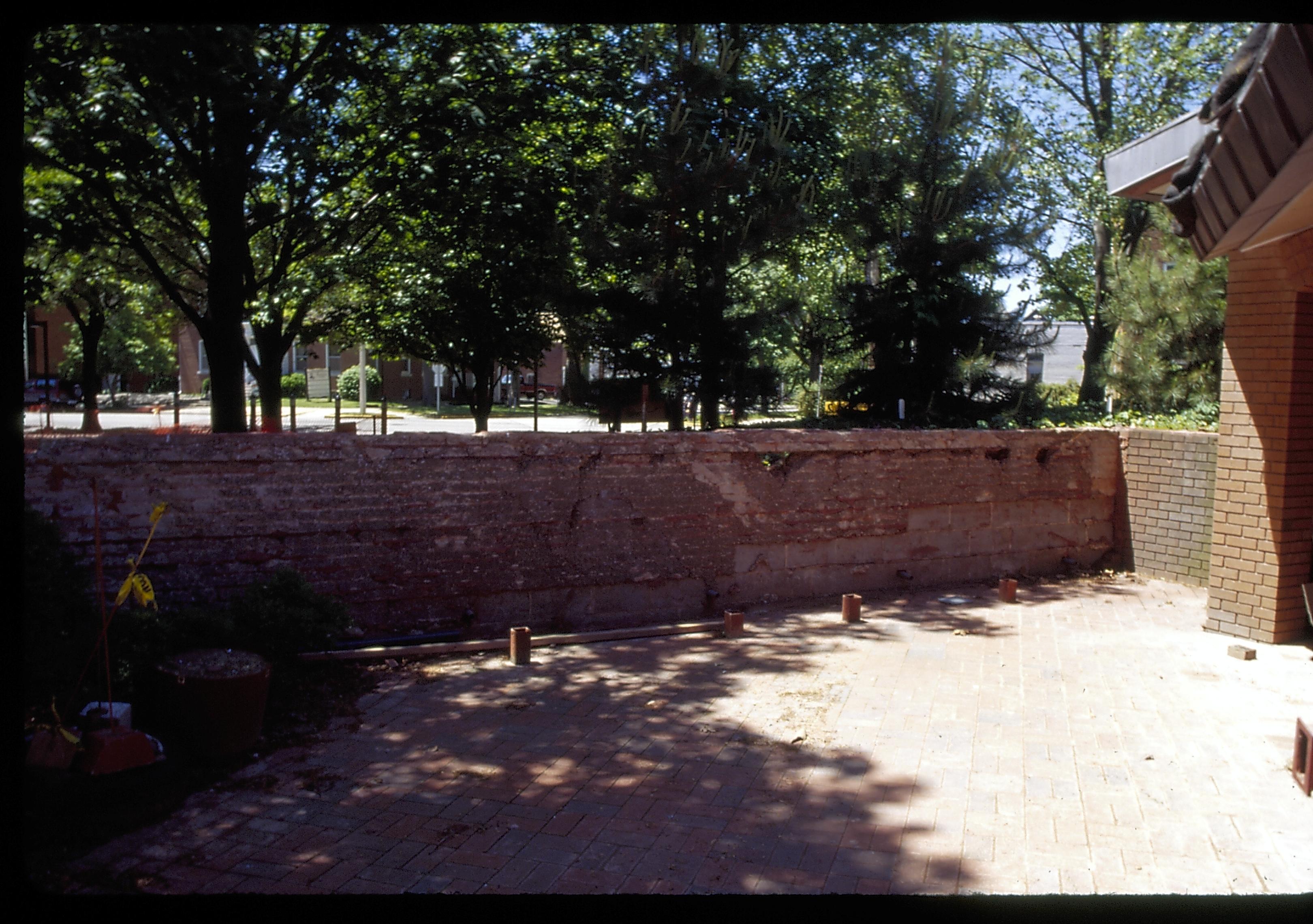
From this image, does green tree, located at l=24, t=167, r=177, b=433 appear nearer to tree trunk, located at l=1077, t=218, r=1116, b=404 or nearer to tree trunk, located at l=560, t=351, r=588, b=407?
tree trunk, located at l=560, t=351, r=588, b=407

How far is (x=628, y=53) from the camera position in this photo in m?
12.3

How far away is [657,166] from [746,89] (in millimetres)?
2701

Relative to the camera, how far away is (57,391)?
1236 inches

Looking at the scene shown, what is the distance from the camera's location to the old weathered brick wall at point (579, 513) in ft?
20.2

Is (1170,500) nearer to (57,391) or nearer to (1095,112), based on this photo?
(1095,112)

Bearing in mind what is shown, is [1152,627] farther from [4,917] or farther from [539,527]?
[4,917]

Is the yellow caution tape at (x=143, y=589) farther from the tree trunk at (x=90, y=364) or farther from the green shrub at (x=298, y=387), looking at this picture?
the green shrub at (x=298, y=387)

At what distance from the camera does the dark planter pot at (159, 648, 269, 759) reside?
486cm

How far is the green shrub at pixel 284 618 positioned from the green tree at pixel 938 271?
27.8 feet

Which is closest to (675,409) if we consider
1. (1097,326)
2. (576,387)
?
(576,387)

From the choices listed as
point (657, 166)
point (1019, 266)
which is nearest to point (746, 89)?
point (657, 166)

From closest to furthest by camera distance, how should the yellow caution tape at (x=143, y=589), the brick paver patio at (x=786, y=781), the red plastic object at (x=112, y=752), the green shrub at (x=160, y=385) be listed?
the brick paver patio at (x=786, y=781) < the red plastic object at (x=112, y=752) < the yellow caution tape at (x=143, y=589) < the green shrub at (x=160, y=385)

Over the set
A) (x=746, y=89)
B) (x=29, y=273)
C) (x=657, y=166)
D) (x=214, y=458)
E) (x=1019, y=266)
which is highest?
(x=746, y=89)

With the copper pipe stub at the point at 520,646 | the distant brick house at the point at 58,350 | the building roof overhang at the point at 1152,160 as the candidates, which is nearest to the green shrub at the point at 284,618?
the copper pipe stub at the point at 520,646
